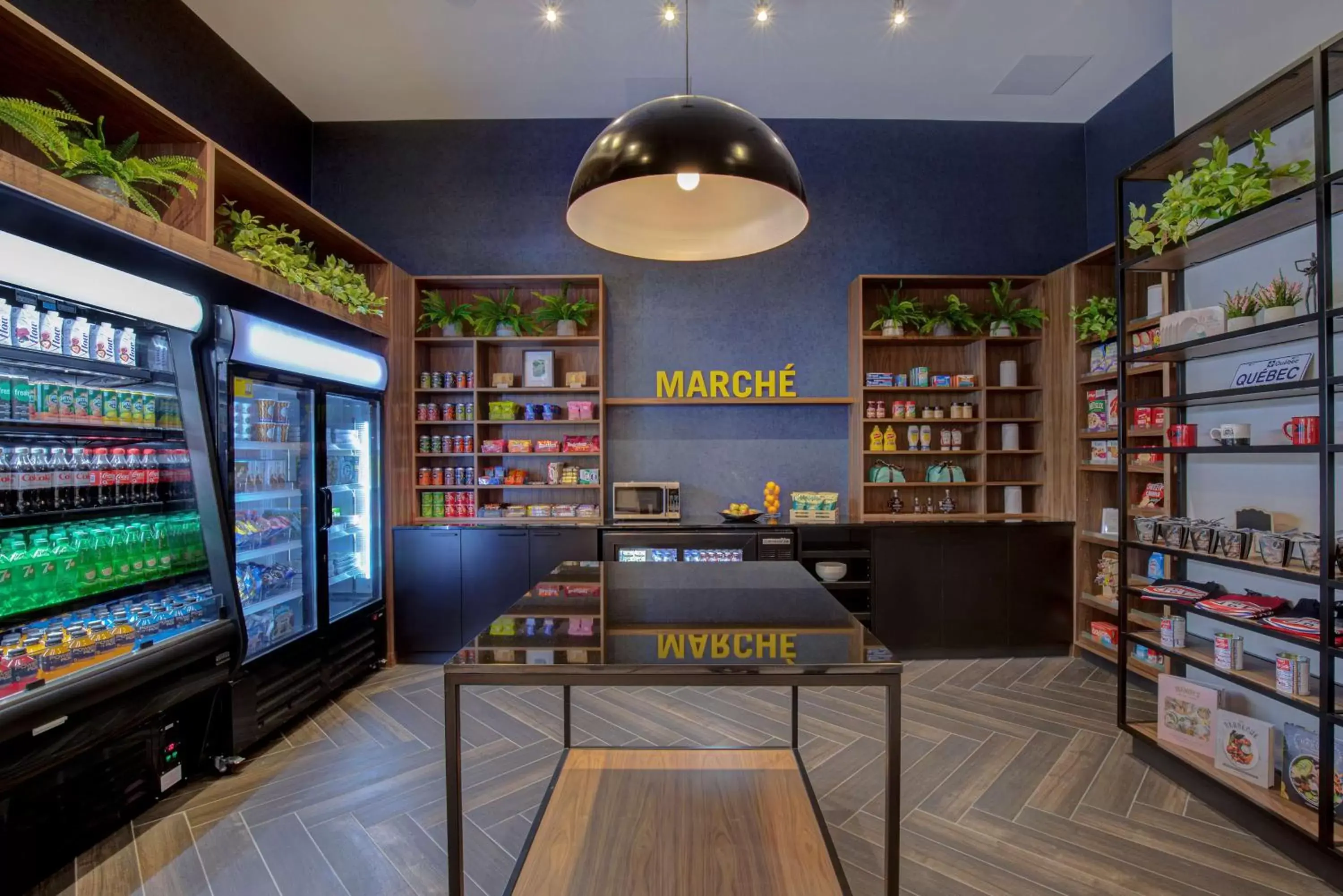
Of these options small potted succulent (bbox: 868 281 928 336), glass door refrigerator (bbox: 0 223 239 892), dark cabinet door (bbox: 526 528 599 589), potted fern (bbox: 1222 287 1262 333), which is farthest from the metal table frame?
small potted succulent (bbox: 868 281 928 336)

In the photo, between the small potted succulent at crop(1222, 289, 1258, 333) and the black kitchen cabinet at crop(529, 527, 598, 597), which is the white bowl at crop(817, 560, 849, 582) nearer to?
the black kitchen cabinet at crop(529, 527, 598, 597)

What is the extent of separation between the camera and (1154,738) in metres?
2.66

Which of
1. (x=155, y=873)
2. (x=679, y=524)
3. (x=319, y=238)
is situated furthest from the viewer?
(x=679, y=524)

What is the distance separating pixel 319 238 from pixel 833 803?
4.41m

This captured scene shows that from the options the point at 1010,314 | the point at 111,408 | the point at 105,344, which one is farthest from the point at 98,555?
the point at 1010,314

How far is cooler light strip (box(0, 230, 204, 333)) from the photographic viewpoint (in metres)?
1.82

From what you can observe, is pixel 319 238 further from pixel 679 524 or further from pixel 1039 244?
pixel 1039 244

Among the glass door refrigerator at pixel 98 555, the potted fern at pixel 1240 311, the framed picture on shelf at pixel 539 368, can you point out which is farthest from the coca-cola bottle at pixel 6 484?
the potted fern at pixel 1240 311

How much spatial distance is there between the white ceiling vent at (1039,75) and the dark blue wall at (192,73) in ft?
17.7

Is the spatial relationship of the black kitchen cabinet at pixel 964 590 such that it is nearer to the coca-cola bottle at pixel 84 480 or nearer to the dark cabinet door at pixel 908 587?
the dark cabinet door at pixel 908 587

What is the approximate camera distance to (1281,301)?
2.23 meters

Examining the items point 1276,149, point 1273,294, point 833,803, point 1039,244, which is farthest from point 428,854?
point 1039,244

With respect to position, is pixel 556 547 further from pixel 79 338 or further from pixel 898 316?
pixel 898 316

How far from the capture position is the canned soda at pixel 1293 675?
2098mm
